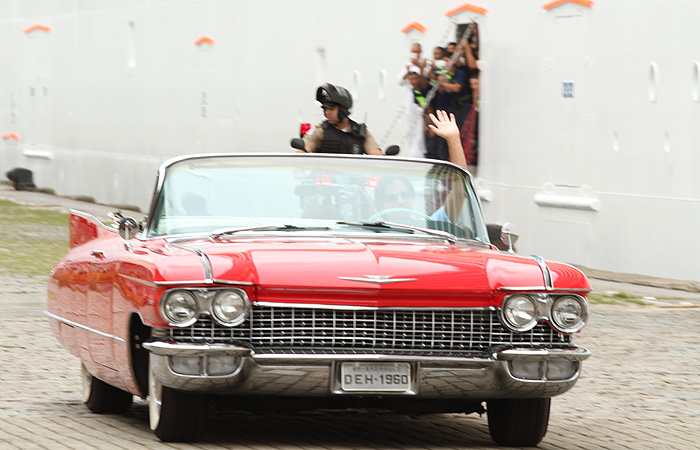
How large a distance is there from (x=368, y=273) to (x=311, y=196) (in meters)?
1.28

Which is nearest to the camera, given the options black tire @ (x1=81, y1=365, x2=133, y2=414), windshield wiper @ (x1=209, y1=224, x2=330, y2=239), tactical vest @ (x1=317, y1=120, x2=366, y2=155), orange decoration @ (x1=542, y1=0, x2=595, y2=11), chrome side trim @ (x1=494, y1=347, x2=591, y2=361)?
chrome side trim @ (x1=494, y1=347, x2=591, y2=361)

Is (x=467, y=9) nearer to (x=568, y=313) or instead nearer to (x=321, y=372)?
(x=568, y=313)

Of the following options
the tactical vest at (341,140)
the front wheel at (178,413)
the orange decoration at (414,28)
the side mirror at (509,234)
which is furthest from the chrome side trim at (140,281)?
the orange decoration at (414,28)

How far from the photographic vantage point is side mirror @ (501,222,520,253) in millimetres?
7715

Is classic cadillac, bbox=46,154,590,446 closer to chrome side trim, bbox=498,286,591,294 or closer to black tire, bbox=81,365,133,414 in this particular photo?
chrome side trim, bbox=498,286,591,294

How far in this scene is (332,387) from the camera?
20.5 feet

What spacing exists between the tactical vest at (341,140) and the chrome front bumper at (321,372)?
14.4 feet

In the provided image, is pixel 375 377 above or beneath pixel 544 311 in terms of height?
beneath

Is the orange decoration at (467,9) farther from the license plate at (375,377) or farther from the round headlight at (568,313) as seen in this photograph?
the license plate at (375,377)

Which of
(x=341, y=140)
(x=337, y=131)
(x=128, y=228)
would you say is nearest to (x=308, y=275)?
(x=128, y=228)

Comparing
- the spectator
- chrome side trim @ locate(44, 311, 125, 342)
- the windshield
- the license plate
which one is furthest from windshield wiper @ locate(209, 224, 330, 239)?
the spectator

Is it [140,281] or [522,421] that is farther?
[522,421]

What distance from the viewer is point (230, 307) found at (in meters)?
6.24

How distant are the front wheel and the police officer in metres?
4.35
